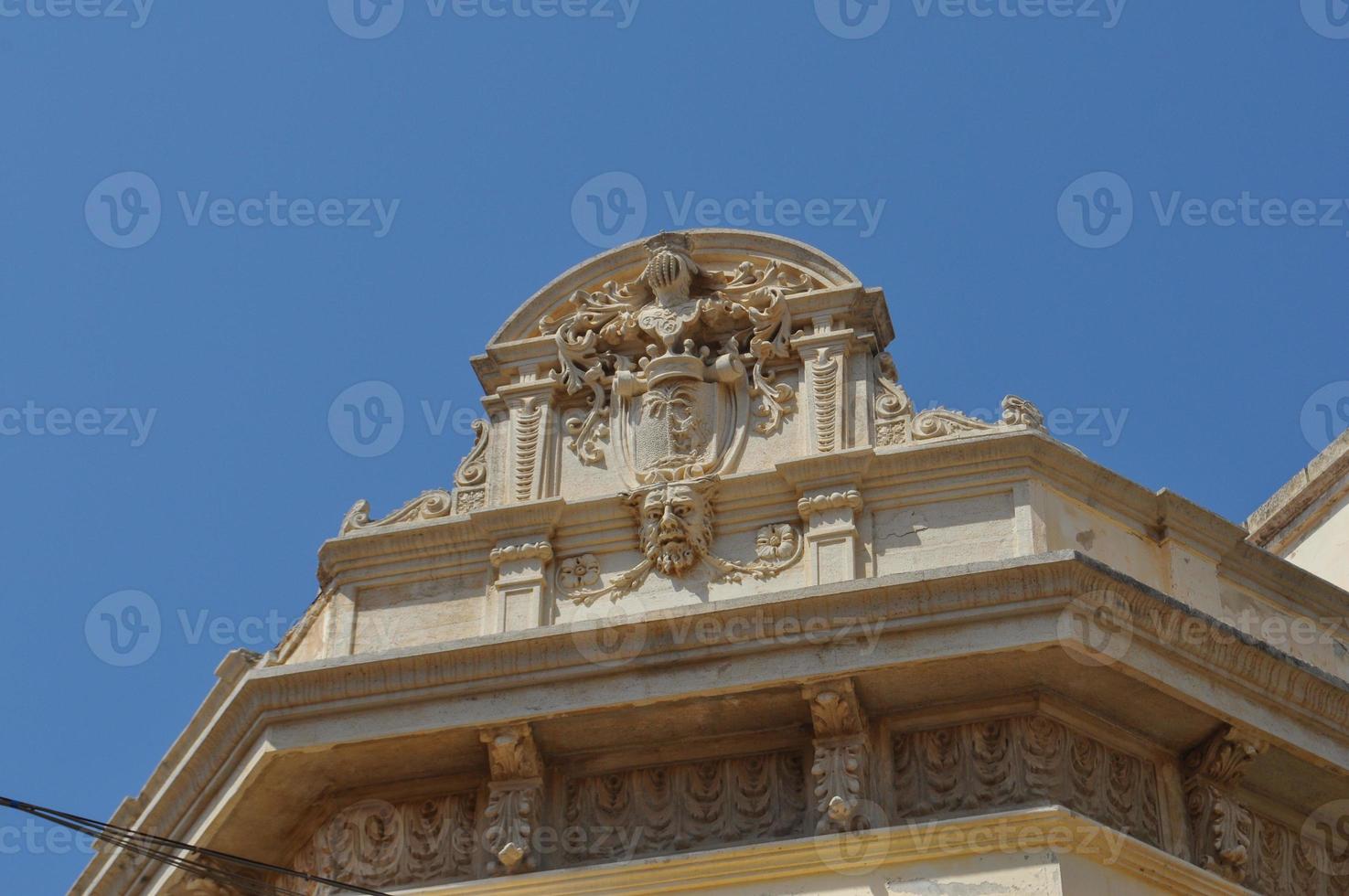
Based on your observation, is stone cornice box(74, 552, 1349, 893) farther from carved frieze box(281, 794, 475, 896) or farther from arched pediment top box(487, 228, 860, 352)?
arched pediment top box(487, 228, 860, 352)

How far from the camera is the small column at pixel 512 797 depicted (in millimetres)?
13953

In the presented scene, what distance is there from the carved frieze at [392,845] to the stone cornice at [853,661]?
2.32 feet

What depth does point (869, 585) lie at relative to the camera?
1370 centimetres

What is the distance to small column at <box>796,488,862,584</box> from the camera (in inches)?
566

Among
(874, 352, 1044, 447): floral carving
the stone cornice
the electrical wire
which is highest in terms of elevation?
(874, 352, 1044, 447): floral carving

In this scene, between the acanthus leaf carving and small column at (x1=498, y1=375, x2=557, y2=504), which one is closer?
the acanthus leaf carving

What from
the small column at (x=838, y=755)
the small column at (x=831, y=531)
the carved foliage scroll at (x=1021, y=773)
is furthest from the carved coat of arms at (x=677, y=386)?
the carved foliage scroll at (x=1021, y=773)

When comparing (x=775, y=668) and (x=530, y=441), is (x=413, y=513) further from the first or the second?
(x=775, y=668)

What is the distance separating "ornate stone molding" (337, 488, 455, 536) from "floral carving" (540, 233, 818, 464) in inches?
34.6

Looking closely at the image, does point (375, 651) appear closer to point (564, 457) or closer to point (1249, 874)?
point (564, 457)

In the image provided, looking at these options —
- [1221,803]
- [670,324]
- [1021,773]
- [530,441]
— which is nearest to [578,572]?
[530,441]

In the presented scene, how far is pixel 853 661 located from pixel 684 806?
1.34 meters

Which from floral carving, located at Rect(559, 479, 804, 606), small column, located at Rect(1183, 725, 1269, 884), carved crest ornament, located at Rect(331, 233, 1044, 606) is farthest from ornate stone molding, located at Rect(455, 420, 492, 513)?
small column, located at Rect(1183, 725, 1269, 884)

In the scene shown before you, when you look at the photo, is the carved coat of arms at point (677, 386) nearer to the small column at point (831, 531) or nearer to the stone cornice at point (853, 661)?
the small column at point (831, 531)
